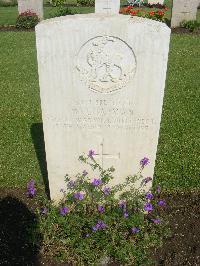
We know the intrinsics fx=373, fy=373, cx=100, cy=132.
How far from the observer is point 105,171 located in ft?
13.5

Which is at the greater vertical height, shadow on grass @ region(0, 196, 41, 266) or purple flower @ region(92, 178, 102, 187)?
purple flower @ region(92, 178, 102, 187)

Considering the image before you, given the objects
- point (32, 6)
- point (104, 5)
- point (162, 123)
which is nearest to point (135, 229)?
point (162, 123)

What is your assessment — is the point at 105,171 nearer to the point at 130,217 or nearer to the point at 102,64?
the point at 130,217

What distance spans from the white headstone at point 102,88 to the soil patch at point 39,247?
646 millimetres

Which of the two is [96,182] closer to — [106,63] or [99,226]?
[99,226]

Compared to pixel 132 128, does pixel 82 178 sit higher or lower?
lower

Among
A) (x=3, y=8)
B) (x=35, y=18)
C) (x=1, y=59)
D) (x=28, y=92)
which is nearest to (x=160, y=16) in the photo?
(x=35, y=18)

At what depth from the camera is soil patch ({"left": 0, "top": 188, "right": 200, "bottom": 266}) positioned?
377 cm

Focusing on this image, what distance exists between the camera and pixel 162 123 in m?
6.82

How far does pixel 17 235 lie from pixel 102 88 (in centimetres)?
187

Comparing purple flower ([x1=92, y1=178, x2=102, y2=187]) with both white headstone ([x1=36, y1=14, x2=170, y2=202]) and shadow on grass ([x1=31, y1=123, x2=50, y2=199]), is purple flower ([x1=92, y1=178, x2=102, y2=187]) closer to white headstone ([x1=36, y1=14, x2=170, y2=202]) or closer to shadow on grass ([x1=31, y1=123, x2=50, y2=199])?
white headstone ([x1=36, y1=14, x2=170, y2=202])

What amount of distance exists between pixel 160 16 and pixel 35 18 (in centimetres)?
504

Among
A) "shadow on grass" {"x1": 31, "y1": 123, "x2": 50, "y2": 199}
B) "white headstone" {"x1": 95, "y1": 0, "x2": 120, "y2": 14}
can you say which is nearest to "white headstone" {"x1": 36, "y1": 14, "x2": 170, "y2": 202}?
"shadow on grass" {"x1": 31, "y1": 123, "x2": 50, "y2": 199}

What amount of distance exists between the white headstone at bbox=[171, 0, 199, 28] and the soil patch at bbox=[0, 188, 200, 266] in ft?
38.1
